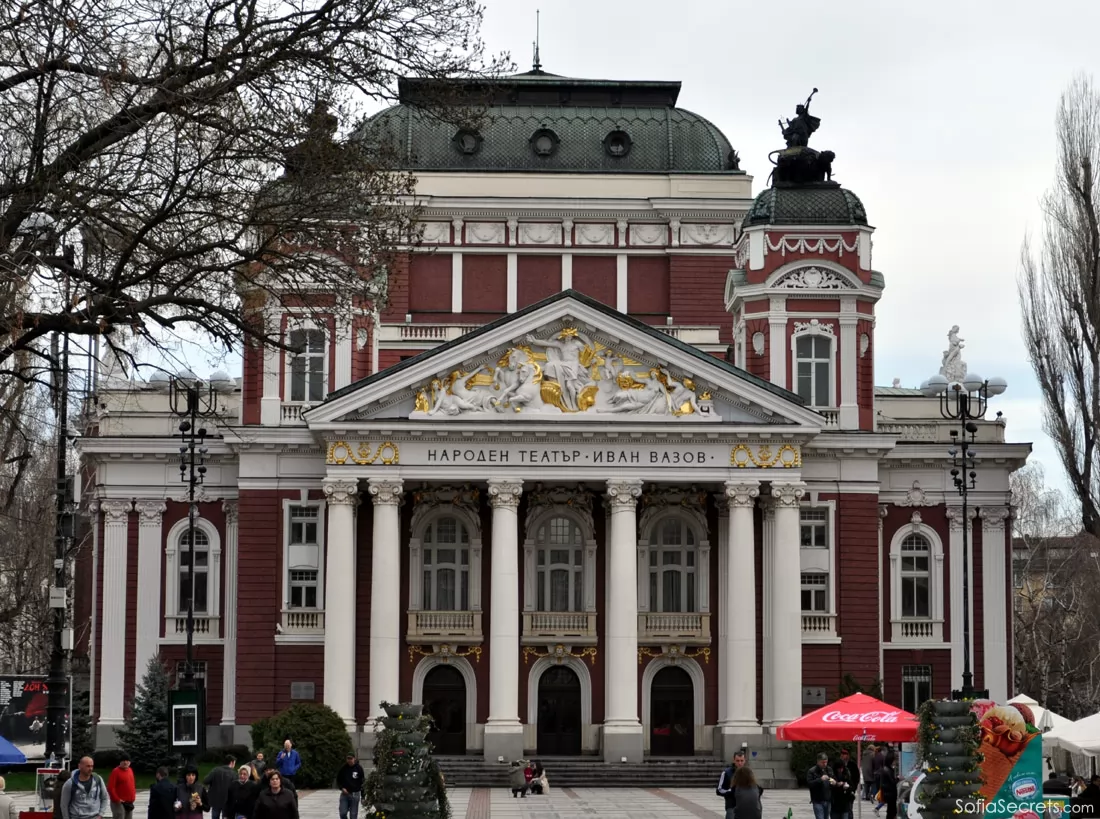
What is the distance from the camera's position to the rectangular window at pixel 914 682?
216ft

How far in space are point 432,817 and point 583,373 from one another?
31935 millimetres

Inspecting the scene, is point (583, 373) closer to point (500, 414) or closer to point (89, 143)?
Result: point (500, 414)

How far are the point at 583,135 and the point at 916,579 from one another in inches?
748

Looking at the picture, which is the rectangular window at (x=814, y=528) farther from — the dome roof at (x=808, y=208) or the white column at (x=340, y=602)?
the white column at (x=340, y=602)

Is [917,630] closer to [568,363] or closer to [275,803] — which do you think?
[568,363]

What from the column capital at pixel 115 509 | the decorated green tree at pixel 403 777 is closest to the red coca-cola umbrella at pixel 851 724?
the decorated green tree at pixel 403 777

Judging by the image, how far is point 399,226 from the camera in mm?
23562

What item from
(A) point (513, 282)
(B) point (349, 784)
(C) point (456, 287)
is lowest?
(B) point (349, 784)

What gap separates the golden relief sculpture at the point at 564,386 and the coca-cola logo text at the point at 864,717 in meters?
21.3

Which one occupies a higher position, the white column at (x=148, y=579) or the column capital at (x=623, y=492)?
the column capital at (x=623, y=492)

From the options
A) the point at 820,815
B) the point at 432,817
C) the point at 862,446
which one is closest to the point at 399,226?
the point at 432,817

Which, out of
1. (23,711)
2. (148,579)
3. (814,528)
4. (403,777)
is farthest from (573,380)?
(403,777)

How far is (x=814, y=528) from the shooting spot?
64.5m

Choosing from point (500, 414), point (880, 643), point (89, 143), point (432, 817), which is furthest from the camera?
point (880, 643)
